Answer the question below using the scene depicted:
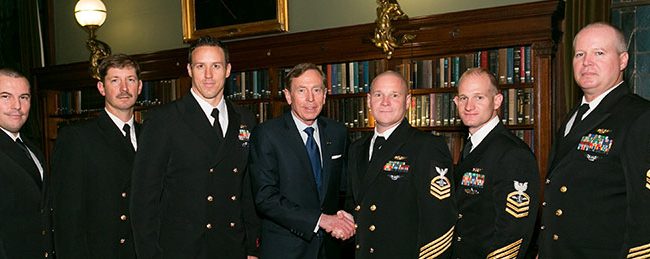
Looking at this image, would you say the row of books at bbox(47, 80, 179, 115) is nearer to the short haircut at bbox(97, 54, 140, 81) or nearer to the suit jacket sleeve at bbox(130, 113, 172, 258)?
the short haircut at bbox(97, 54, 140, 81)

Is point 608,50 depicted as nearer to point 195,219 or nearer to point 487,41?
point 195,219

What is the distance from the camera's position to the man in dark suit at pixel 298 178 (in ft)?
8.88

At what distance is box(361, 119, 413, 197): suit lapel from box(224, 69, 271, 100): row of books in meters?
3.11

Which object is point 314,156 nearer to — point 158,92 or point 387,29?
point 387,29

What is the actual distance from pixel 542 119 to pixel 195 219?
2.71m

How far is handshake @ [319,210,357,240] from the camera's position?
2.64 m

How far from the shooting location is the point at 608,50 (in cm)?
228

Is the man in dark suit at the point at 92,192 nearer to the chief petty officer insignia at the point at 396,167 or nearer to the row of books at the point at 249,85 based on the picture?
the chief petty officer insignia at the point at 396,167

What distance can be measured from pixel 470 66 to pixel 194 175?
2.74m

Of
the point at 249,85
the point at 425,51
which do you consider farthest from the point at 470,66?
the point at 249,85

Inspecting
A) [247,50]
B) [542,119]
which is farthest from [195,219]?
[247,50]

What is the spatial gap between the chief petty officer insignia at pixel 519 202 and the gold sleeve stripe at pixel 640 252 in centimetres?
39

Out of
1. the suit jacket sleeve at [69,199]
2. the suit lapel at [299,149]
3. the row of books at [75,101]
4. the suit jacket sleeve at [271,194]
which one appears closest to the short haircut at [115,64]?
the suit jacket sleeve at [69,199]

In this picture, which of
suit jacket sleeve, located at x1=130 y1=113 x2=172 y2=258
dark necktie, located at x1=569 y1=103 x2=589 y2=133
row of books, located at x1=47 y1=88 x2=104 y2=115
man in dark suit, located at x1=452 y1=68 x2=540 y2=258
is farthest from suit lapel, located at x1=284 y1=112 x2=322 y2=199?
row of books, located at x1=47 y1=88 x2=104 y2=115
